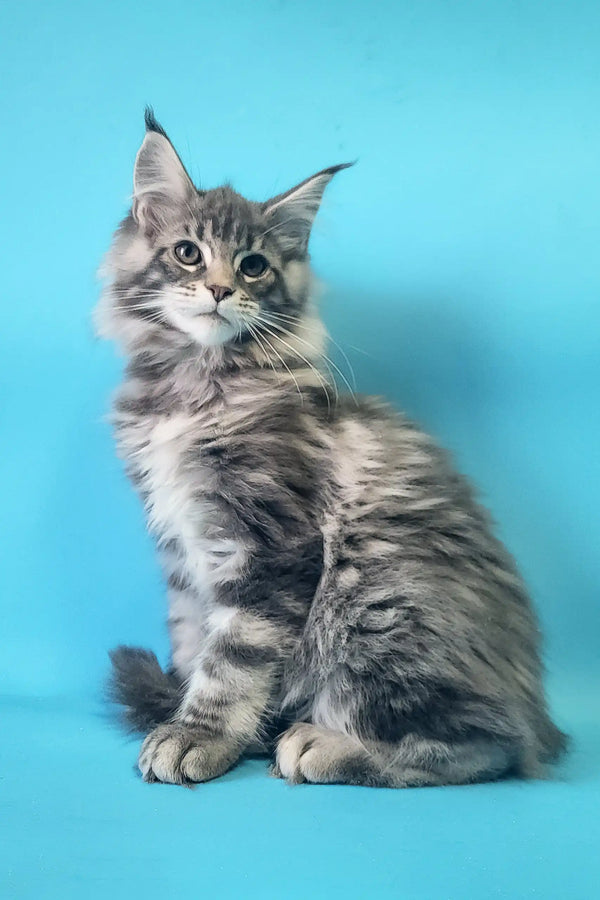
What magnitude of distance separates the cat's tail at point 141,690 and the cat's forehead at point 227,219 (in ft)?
3.06

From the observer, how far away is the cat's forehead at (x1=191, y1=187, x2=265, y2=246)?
1704 millimetres

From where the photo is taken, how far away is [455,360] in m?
2.20

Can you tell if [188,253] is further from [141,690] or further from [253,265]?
[141,690]

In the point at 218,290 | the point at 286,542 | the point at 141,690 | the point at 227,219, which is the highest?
the point at 227,219

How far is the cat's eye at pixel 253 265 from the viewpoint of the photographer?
173 cm

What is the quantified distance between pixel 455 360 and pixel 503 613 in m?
0.78

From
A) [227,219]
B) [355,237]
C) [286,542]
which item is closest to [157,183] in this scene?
[227,219]

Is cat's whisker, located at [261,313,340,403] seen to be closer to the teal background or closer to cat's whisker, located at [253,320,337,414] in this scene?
cat's whisker, located at [253,320,337,414]

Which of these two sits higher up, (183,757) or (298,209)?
(298,209)

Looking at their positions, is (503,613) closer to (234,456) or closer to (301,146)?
(234,456)

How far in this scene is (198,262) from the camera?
1.69 meters

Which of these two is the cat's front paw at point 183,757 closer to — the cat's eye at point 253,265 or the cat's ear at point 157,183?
the cat's eye at point 253,265

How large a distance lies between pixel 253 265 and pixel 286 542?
1.97ft

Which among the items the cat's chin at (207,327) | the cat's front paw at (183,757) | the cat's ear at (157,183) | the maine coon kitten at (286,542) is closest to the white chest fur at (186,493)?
the maine coon kitten at (286,542)
